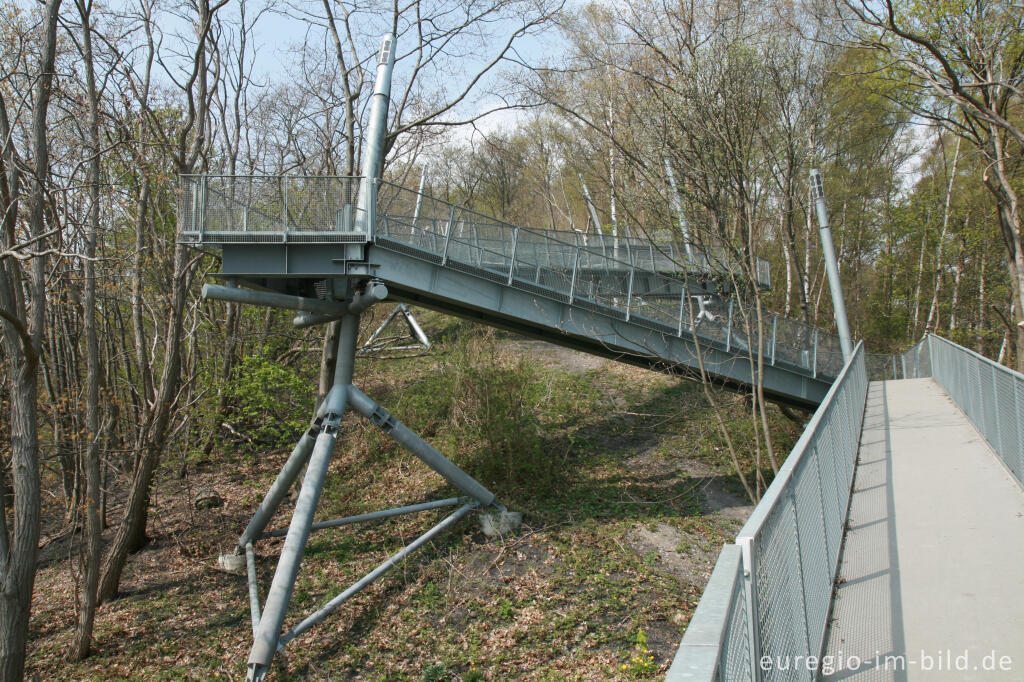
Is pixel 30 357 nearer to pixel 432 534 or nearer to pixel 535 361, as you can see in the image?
pixel 432 534

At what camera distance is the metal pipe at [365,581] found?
34.4 ft

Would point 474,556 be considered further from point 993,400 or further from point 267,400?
point 993,400

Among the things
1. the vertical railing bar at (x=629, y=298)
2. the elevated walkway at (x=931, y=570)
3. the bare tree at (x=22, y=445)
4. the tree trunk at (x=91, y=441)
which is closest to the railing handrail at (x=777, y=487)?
the elevated walkway at (x=931, y=570)

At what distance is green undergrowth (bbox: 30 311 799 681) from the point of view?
10.6m

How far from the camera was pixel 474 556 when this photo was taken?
13.1 m

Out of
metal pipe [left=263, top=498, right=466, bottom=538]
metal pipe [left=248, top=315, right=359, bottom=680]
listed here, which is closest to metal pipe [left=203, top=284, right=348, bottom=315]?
metal pipe [left=248, top=315, right=359, bottom=680]

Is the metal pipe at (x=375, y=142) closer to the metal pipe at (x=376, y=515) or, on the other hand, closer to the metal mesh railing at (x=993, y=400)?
the metal pipe at (x=376, y=515)

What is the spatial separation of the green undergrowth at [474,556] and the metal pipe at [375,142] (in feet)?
17.3

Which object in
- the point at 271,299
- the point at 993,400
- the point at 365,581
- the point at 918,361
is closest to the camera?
the point at 993,400

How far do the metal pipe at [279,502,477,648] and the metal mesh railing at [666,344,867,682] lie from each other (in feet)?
25.3

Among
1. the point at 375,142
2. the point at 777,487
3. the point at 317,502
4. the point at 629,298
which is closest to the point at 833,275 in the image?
the point at 629,298

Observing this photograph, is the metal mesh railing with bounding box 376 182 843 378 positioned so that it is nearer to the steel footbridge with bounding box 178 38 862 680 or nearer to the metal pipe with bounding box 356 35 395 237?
the steel footbridge with bounding box 178 38 862 680

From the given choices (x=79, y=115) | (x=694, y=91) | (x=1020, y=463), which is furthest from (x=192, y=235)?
(x=1020, y=463)

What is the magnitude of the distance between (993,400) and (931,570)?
5008 mm
